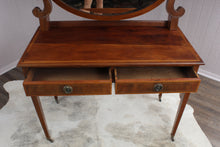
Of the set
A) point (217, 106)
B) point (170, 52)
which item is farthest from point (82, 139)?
point (217, 106)

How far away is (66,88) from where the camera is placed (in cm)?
110

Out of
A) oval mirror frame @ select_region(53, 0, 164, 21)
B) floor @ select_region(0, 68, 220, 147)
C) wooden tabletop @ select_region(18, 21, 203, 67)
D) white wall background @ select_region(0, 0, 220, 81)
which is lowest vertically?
floor @ select_region(0, 68, 220, 147)

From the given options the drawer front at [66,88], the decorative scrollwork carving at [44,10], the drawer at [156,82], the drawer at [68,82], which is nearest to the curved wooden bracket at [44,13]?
the decorative scrollwork carving at [44,10]

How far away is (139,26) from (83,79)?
572 mm

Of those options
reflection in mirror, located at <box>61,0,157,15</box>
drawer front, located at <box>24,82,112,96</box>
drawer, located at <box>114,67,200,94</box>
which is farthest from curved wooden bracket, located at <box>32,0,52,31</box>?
drawer, located at <box>114,67,200,94</box>

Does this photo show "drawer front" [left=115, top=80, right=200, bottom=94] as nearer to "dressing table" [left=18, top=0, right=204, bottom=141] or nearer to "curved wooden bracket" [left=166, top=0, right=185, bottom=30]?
"dressing table" [left=18, top=0, right=204, bottom=141]

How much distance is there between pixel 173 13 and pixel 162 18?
0.76m

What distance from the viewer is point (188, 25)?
6.50 feet

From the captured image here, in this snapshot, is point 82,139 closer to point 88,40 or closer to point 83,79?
point 83,79

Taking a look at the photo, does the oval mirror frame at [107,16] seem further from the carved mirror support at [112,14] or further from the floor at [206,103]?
the floor at [206,103]

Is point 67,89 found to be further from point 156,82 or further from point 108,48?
point 156,82

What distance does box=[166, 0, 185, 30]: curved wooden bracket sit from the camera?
128 cm

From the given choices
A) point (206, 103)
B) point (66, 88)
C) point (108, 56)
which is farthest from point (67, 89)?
point (206, 103)

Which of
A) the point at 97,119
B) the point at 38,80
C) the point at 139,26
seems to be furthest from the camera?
the point at 97,119
